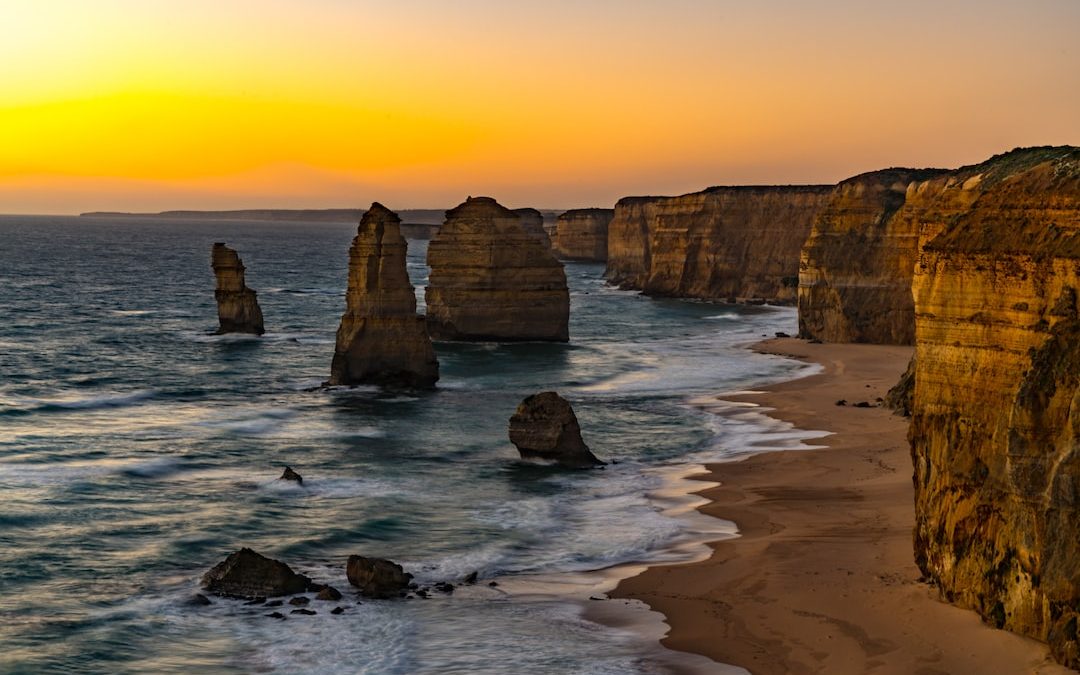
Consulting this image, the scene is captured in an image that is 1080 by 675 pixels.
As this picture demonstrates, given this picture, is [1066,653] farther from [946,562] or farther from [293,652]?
[293,652]

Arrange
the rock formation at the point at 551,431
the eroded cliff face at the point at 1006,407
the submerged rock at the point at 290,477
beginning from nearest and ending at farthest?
the eroded cliff face at the point at 1006,407
the submerged rock at the point at 290,477
the rock formation at the point at 551,431

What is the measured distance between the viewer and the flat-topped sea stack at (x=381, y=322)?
180ft

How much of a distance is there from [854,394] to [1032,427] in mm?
36196

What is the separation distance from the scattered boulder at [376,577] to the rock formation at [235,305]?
163 feet

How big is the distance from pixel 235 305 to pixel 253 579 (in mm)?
53973

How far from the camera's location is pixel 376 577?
25.8 meters

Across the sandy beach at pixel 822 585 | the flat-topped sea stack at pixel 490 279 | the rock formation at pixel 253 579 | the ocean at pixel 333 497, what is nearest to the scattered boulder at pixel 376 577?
the ocean at pixel 333 497

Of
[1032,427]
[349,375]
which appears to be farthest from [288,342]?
[1032,427]

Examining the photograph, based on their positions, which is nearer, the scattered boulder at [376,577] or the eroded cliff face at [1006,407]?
the eroded cliff face at [1006,407]

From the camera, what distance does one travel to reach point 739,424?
48469 millimetres

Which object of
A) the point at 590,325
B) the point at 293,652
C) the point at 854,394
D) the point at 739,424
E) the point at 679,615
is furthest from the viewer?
the point at 590,325

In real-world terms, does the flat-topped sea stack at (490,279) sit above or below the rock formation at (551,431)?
above

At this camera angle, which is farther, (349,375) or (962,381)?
(349,375)

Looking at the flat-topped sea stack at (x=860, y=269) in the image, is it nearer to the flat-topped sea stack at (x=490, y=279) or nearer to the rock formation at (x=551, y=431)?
the flat-topped sea stack at (x=490, y=279)
